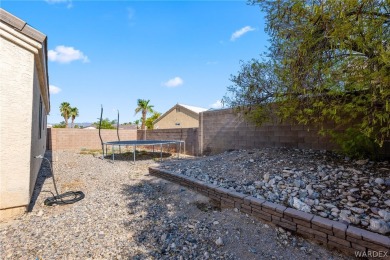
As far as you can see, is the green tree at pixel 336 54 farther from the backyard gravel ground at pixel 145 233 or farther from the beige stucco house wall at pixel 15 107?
the beige stucco house wall at pixel 15 107

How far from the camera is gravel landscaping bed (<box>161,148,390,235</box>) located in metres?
2.56

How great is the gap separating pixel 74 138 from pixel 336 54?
15532 mm

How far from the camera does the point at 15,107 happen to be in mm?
3051

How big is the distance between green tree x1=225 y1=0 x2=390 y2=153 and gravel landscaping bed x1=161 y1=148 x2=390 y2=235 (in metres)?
0.72

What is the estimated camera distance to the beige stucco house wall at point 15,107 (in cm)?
298

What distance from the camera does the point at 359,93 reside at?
3418 millimetres

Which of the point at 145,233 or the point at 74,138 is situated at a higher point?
the point at 74,138

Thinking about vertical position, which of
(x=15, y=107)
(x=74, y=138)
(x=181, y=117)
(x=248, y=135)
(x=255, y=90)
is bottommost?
(x=74, y=138)

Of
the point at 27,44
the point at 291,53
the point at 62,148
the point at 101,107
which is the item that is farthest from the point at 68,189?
the point at 62,148

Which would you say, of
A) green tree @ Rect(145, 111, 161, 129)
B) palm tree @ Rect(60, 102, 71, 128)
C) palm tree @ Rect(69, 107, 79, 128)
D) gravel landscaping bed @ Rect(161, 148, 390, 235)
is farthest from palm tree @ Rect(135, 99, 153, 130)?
gravel landscaping bed @ Rect(161, 148, 390, 235)

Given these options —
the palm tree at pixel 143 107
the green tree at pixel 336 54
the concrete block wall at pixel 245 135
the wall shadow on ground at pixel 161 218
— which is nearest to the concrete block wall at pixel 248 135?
the concrete block wall at pixel 245 135

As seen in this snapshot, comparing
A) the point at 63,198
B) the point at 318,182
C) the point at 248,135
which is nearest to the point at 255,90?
the point at 248,135

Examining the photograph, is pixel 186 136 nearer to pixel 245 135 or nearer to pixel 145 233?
pixel 245 135

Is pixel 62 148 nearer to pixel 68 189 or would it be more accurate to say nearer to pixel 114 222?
pixel 68 189
